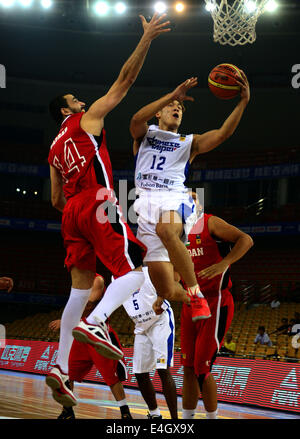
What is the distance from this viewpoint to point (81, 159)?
181 inches

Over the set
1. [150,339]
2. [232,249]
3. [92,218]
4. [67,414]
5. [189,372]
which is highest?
[92,218]

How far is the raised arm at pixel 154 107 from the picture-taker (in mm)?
4867

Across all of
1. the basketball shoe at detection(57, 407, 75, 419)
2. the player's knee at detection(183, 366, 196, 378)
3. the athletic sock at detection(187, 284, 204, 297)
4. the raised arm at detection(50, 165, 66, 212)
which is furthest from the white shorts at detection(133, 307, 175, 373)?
the raised arm at detection(50, 165, 66, 212)

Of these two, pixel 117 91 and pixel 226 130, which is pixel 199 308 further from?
pixel 117 91

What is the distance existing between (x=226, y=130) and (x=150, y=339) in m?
2.51

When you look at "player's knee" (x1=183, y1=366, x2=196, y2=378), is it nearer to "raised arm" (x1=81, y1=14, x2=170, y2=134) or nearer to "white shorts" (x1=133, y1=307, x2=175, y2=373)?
"white shorts" (x1=133, y1=307, x2=175, y2=373)

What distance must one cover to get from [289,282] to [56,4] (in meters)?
13.9

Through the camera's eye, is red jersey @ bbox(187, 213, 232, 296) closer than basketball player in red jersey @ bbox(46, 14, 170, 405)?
No

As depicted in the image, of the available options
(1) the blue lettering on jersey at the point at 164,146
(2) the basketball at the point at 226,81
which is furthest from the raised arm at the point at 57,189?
(2) the basketball at the point at 226,81

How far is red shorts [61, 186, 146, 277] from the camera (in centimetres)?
433

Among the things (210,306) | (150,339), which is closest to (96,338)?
(210,306)

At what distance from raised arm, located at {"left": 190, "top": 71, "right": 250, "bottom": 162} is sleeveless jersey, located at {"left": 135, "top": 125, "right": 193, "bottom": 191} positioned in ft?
0.29

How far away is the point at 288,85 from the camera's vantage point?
78.7ft
